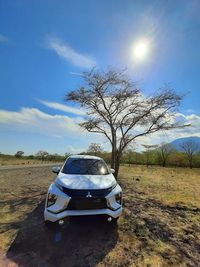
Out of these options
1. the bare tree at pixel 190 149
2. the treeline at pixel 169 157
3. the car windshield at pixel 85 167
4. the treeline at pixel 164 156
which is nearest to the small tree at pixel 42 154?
the treeline at pixel 164 156

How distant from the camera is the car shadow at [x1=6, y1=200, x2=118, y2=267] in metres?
3.69

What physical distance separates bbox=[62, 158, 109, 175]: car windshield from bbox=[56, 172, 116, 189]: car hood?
356 millimetres

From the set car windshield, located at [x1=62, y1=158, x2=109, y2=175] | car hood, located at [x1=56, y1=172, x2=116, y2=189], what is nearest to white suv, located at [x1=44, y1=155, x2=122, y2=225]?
car hood, located at [x1=56, y1=172, x2=116, y2=189]

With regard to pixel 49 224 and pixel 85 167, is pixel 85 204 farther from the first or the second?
pixel 85 167

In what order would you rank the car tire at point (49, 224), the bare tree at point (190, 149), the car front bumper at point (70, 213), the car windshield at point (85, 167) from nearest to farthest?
the car front bumper at point (70, 213)
the car tire at point (49, 224)
the car windshield at point (85, 167)
the bare tree at point (190, 149)

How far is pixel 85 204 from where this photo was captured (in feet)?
15.1

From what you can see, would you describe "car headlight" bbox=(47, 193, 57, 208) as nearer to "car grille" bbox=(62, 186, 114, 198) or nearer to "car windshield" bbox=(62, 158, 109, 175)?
"car grille" bbox=(62, 186, 114, 198)

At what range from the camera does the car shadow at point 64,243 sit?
12.1 ft

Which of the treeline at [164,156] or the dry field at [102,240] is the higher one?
the treeline at [164,156]

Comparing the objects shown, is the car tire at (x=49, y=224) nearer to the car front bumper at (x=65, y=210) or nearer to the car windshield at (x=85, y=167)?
the car front bumper at (x=65, y=210)

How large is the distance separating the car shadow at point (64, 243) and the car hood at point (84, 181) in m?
0.67

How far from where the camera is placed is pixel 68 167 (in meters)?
6.31

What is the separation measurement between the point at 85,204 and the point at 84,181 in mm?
708

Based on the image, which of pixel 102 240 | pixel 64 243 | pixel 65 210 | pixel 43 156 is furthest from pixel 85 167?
pixel 43 156
